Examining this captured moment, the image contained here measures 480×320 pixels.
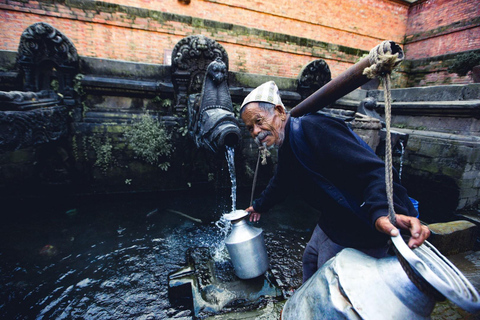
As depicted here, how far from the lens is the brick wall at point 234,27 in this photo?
748cm

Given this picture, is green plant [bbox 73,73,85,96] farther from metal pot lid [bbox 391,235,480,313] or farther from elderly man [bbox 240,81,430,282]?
metal pot lid [bbox 391,235,480,313]

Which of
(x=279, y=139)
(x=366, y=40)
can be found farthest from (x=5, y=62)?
(x=366, y=40)

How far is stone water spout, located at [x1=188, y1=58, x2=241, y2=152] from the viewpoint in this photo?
10.9ft

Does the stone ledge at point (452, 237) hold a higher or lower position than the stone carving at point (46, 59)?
lower

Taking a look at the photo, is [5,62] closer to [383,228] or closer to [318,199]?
[318,199]

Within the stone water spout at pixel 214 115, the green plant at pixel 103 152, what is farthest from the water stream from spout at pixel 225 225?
the green plant at pixel 103 152

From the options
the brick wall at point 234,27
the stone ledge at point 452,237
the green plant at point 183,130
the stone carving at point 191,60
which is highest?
the brick wall at point 234,27

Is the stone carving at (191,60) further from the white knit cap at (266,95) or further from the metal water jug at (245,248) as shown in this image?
the metal water jug at (245,248)

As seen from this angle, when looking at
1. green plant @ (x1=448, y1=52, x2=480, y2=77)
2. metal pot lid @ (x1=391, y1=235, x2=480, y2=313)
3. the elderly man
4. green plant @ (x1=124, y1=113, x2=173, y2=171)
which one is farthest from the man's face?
green plant @ (x1=448, y1=52, x2=480, y2=77)

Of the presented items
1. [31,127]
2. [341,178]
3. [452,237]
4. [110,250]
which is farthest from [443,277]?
[31,127]

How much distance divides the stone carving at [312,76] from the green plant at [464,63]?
7419 mm

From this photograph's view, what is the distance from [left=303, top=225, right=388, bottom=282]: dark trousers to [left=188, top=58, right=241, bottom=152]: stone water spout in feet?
6.36

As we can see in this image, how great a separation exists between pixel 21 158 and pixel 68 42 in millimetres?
2527

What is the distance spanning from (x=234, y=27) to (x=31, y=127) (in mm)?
8312
